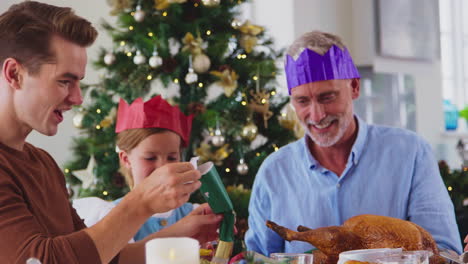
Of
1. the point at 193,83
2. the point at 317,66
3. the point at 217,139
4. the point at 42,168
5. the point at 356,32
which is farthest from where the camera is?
the point at 356,32

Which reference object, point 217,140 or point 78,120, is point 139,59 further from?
point 217,140

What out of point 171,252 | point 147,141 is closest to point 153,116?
point 147,141

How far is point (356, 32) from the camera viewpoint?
6.11 metres

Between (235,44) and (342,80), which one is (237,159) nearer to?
(235,44)

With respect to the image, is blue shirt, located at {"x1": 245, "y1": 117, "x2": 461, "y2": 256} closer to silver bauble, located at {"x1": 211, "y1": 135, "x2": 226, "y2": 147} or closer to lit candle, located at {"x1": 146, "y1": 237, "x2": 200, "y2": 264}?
silver bauble, located at {"x1": 211, "y1": 135, "x2": 226, "y2": 147}

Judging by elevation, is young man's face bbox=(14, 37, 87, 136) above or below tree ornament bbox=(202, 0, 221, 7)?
below

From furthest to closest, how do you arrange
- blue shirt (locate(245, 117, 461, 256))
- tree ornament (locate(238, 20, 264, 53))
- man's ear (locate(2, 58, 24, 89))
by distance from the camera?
tree ornament (locate(238, 20, 264, 53)), blue shirt (locate(245, 117, 461, 256)), man's ear (locate(2, 58, 24, 89))

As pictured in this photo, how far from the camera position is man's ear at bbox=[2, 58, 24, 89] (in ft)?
3.97

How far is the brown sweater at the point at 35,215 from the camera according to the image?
3.57 ft

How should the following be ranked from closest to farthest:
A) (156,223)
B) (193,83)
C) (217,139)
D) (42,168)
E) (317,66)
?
(42,168) → (317,66) → (156,223) → (217,139) → (193,83)

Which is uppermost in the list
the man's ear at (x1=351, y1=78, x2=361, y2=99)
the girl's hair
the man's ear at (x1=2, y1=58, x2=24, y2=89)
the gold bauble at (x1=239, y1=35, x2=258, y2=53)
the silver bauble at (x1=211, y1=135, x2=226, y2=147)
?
the gold bauble at (x1=239, y1=35, x2=258, y2=53)

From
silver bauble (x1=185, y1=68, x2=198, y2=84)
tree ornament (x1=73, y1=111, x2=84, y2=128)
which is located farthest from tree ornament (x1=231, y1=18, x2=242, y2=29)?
tree ornament (x1=73, y1=111, x2=84, y2=128)

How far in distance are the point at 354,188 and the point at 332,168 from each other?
3.9 inches

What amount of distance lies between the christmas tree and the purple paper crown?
1087mm
